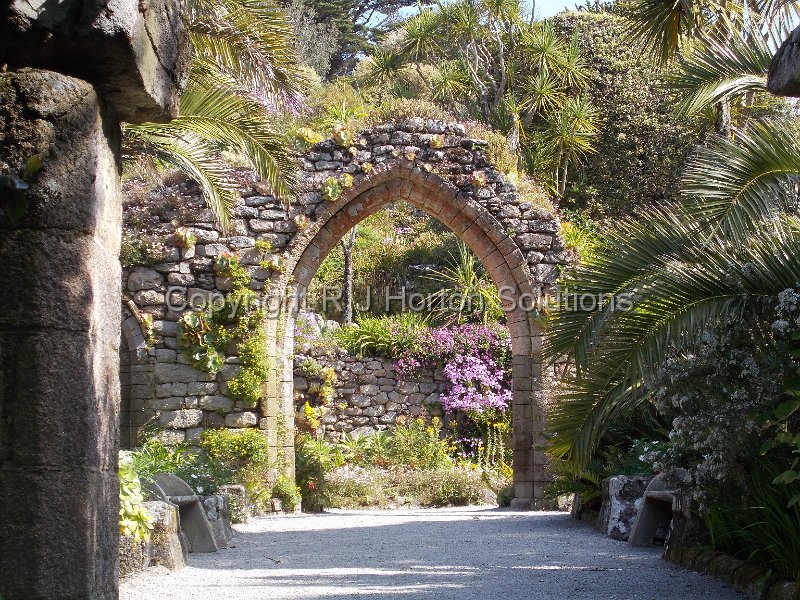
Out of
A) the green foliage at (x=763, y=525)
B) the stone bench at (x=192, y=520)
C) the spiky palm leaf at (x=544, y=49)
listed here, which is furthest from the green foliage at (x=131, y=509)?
the spiky palm leaf at (x=544, y=49)

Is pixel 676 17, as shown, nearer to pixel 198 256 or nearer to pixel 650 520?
pixel 650 520

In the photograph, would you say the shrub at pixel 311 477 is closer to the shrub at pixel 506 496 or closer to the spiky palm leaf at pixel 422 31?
the shrub at pixel 506 496

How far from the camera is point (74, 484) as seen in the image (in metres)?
2.65

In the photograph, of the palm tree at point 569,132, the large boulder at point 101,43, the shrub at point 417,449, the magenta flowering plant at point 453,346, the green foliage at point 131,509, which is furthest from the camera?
the palm tree at point 569,132

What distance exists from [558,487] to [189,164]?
4.77m

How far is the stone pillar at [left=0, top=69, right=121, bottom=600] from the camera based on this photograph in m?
2.62

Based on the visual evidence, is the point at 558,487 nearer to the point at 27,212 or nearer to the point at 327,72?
the point at 27,212

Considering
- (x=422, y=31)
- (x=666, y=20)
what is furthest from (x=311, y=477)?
(x=422, y=31)

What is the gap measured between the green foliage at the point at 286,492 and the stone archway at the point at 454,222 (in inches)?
15.1

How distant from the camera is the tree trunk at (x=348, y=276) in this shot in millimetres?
17453

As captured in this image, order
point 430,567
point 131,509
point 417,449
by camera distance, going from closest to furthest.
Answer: point 131,509 → point 430,567 → point 417,449

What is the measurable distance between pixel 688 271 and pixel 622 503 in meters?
3.21

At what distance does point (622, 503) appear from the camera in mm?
8008

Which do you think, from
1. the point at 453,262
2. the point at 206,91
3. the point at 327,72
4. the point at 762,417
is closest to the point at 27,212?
the point at 762,417
